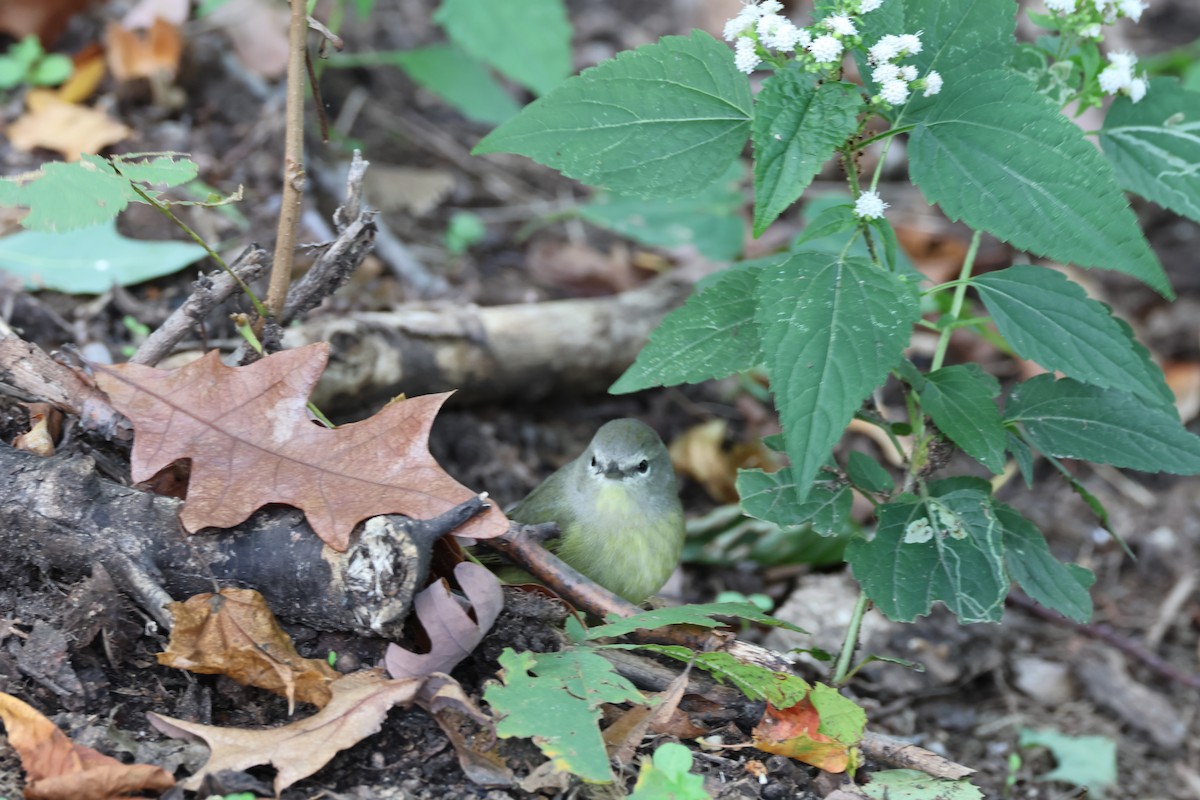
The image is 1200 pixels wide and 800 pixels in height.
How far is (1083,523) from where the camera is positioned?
5590 millimetres

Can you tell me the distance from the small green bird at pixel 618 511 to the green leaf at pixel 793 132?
4.97ft

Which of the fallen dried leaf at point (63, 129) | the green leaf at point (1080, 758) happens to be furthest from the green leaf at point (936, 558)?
the fallen dried leaf at point (63, 129)

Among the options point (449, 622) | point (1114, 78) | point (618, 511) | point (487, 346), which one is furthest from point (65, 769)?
point (1114, 78)

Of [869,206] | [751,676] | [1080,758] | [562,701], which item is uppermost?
[869,206]

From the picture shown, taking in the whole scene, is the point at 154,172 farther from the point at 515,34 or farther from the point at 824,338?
the point at 515,34

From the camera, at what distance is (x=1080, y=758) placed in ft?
13.3

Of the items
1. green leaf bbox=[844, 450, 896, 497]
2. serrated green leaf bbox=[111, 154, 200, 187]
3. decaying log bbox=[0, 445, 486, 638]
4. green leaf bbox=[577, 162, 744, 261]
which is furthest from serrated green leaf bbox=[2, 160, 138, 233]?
green leaf bbox=[577, 162, 744, 261]

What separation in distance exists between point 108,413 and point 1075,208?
2418 mm

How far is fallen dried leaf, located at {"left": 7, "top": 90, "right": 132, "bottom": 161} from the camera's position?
4922 millimetres

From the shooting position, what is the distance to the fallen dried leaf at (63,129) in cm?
492

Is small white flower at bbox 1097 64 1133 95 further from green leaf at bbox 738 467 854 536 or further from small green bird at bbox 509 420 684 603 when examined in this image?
small green bird at bbox 509 420 684 603

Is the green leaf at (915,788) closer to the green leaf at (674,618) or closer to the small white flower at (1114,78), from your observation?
the green leaf at (674,618)

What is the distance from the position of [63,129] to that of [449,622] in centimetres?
357

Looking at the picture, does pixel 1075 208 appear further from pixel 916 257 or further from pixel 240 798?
pixel 916 257
